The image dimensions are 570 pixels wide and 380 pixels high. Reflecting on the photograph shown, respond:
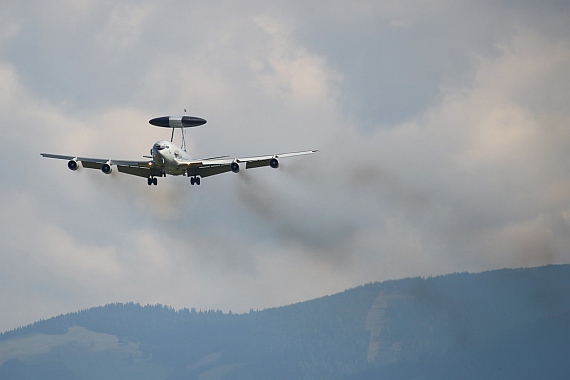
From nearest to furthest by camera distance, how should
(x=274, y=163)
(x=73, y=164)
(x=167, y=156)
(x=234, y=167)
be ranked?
(x=167, y=156), (x=274, y=163), (x=234, y=167), (x=73, y=164)

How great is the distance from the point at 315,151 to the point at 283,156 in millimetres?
3976

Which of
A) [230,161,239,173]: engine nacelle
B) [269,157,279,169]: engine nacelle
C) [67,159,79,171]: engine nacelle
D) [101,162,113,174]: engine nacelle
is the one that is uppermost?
[67,159,79,171]: engine nacelle

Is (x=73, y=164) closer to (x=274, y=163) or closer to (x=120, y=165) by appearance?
(x=120, y=165)

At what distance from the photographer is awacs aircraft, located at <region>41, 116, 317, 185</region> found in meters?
116

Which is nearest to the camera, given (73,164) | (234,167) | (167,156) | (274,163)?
(167,156)

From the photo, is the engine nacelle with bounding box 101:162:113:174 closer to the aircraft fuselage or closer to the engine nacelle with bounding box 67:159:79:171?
the engine nacelle with bounding box 67:159:79:171

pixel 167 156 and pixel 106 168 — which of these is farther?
pixel 106 168

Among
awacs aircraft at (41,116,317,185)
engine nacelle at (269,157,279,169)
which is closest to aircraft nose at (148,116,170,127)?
awacs aircraft at (41,116,317,185)

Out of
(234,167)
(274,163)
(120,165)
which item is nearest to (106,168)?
(120,165)

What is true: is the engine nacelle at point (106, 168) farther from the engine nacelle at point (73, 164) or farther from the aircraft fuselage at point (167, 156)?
the aircraft fuselage at point (167, 156)

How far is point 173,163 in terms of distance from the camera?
116 m

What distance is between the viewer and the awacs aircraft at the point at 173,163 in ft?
380

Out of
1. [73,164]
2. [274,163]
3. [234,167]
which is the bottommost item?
[274,163]

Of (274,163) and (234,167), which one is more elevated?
(234,167)
